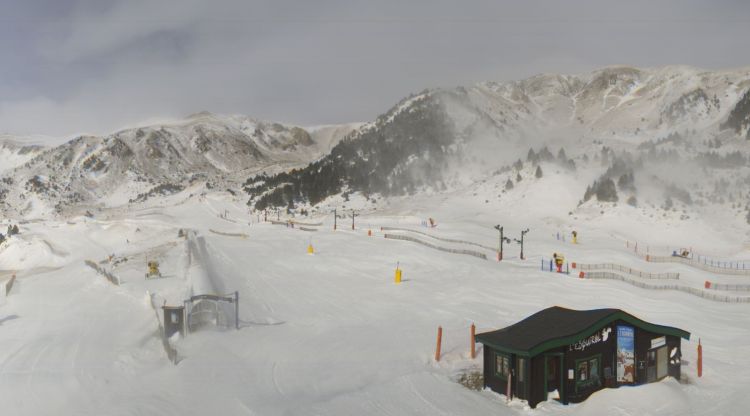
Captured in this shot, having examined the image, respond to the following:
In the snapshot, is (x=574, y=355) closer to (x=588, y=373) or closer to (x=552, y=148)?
(x=588, y=373)

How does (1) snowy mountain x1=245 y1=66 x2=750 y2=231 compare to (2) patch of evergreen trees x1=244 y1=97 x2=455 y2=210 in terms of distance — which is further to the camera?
(2) patch of evergreen trees x1=244 y1=97 x2=455 y2=210

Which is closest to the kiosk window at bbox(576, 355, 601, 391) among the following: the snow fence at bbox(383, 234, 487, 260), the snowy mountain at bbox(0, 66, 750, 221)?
the snow fence at bbox(383, 234, 487, 260)

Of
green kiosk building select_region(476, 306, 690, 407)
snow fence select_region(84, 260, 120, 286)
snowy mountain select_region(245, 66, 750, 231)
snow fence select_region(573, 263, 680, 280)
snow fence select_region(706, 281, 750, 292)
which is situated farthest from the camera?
snowy mountain select_region(245, 66, 750, 231)

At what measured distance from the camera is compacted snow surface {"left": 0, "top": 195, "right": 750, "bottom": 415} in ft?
47.4

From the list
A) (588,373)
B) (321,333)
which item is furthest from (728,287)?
(321,333)

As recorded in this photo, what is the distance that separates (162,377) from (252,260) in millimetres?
24873

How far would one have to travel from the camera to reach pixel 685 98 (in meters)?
143

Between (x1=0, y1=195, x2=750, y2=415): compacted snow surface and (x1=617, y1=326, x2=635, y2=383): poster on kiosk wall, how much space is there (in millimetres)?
510

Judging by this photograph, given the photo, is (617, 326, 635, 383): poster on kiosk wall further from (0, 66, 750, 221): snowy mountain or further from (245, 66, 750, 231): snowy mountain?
(245, 66, 750, 231): snowy mountain

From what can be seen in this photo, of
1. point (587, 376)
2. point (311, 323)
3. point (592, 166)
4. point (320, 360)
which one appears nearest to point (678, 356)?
point (587, 376)

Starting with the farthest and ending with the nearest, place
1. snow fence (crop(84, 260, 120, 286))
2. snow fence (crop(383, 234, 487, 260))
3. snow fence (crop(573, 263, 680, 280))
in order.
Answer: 1. snow fence (crop(383, 234, 487, 260))
2. snow fence (crop(573, 263, 680, 280))
3. snow fence (crop(84, 260, 120, 286))

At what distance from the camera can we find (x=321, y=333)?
2177 cm

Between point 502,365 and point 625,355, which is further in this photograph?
point 625,355

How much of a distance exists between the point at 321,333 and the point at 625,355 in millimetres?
10924
